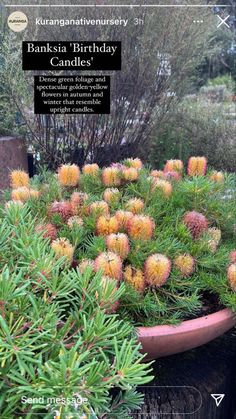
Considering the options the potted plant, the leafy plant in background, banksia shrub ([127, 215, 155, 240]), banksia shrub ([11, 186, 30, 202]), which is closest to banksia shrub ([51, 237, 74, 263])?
the potted plant

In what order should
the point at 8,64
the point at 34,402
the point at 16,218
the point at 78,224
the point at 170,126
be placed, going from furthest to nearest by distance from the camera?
the point at 170,126, the point at 8,64, the point at 78,224, the point at 16,218, the point at 34,402

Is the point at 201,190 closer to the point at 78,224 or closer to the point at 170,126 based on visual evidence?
the point at 78,224

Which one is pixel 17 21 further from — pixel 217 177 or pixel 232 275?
pixel 232 275

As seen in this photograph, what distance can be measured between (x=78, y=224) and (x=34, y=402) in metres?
0.36

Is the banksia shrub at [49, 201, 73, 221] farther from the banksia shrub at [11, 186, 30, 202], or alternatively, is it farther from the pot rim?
the pot rim

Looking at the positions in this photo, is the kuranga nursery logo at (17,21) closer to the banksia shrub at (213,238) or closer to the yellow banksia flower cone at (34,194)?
the yellow banksia flower cone at (34,194)

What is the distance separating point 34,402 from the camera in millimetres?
428

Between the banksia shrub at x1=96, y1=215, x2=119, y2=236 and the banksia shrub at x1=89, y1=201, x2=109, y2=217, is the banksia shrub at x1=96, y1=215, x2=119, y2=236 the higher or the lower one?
the lower one

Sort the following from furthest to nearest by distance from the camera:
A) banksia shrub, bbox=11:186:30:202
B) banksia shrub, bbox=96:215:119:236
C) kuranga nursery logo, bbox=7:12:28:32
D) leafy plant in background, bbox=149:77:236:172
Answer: leafy plant in background, bbox=149:77:236:172
kuranga nursery logo, bbox=7:12:28:32
banksia shrub, bbox=11:186:30:202
banksia shrub, bbox=96:215:119:236

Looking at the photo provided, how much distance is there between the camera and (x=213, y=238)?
78 centimetres

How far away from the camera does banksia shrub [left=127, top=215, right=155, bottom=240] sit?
73cm

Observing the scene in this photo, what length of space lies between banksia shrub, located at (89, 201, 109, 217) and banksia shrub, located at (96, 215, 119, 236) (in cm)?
3

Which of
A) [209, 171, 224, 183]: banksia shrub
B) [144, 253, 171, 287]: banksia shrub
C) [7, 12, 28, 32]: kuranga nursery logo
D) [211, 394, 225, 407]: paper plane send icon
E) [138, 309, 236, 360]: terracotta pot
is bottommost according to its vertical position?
[211, 394, 225, 407]: paper plane send icon

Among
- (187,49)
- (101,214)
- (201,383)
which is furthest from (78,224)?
(187,49)
